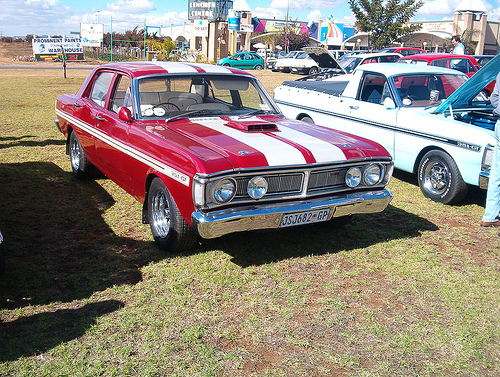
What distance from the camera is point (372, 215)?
5996 mm

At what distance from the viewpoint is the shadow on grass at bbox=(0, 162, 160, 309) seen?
3889 mm

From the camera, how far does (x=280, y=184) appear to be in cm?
425

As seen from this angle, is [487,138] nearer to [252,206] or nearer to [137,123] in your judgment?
[252,206]

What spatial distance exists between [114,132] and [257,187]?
2.05 meters

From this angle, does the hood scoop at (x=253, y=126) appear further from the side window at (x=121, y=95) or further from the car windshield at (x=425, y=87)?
the car windshield at (x=425, y=87)

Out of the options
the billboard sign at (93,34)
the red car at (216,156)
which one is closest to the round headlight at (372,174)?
the red car at (216,156)

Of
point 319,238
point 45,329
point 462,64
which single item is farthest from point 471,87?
point 462,64

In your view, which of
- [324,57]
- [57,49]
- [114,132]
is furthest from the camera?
[57,49]

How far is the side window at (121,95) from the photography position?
5.34 metres

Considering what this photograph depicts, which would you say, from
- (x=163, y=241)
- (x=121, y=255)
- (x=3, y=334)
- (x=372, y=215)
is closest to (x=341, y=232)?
(x=372, y=215)

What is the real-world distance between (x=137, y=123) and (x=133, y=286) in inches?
71.0

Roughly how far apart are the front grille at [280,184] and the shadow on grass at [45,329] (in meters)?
1.30

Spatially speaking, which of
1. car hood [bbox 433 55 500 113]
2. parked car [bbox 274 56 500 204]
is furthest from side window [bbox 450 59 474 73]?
car hood [bbox 433 55 500 113]

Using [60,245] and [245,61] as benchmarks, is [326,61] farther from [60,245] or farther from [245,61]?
[245,61]
